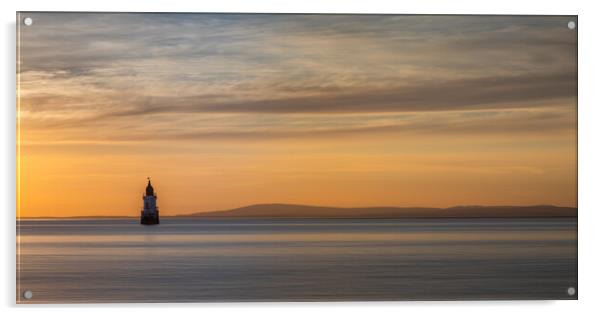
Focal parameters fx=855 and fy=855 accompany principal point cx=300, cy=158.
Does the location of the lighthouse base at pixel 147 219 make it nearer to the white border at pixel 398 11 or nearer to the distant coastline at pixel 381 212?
the distant coastline at pixel 381 212

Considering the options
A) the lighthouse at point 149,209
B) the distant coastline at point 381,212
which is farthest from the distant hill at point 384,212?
the lighthouse at point 149,209

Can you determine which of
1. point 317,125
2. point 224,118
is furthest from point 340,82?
point 224,118

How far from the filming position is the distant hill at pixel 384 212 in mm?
3197

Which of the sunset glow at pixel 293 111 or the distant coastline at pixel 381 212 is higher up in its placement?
the sunset glow at pixel 293 111

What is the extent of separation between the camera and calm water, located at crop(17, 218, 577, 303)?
10.4 feet

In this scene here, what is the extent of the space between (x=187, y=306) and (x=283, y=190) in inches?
22.1

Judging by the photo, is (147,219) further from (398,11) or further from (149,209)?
(398,11)

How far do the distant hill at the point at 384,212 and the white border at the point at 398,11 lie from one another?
18 centimetres

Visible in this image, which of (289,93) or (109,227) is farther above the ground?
(289,93)

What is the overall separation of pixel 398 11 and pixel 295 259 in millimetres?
1016

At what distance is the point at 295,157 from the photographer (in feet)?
10.5

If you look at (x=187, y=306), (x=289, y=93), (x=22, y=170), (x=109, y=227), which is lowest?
(x=187, y=306)

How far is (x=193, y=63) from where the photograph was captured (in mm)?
3199
